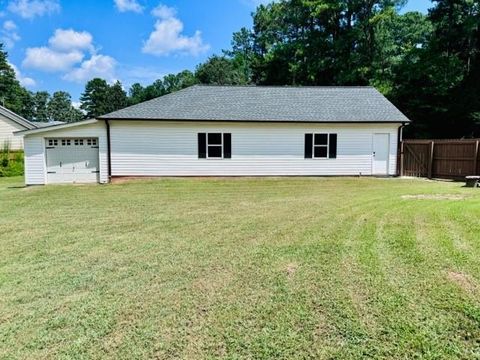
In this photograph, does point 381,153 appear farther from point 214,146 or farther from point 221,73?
point 221,73

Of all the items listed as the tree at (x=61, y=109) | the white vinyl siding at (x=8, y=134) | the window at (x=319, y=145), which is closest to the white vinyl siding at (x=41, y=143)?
the window at (x=319, y=145)

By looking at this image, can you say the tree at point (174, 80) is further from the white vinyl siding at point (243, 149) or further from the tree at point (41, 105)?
the white vinyl siding at point (243, 149)

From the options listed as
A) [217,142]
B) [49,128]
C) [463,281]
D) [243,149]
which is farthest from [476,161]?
[49,128]

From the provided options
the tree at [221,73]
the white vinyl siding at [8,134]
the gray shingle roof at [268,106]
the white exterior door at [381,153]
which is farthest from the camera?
the tree at [221,73]

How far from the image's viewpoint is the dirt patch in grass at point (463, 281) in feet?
12.1

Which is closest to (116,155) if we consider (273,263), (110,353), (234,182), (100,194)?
(100,194)

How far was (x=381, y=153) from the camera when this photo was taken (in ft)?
55.9

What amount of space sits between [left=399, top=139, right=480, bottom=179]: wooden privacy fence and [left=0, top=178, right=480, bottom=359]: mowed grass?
29.4ft

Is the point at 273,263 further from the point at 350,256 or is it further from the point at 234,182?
the point at 234,182

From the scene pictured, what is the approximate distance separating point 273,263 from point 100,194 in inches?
348

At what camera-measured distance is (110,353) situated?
2.81 meters

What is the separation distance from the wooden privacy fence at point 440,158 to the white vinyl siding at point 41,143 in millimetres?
14195

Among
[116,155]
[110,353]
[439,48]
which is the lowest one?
[110,353]

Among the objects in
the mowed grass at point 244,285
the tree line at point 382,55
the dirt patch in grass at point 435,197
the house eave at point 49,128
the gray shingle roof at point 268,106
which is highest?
the tree line at point 382,55
